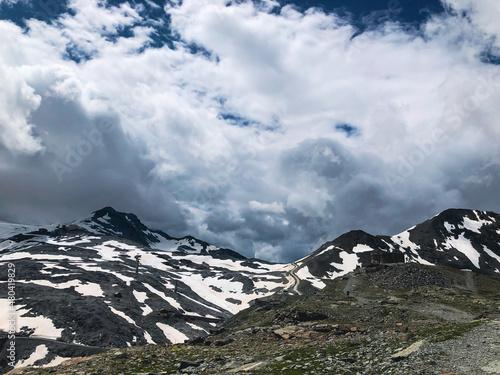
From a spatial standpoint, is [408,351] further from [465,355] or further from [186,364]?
[186,364]

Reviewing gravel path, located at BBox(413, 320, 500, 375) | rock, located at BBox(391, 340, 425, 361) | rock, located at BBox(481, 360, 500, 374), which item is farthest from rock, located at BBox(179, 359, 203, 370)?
rock, located at BBox(481, 360, 500, 374)

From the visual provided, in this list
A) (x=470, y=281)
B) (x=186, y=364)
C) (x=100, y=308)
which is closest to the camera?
(x=186, y=364)

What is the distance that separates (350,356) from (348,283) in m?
70.8

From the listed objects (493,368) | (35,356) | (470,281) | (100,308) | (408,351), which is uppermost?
(100,308)

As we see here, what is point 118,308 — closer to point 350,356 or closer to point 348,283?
point 348,283

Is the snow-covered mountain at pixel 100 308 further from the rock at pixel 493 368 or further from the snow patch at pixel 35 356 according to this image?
the rock at pixel 493 368

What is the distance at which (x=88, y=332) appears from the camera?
77500 millimetres

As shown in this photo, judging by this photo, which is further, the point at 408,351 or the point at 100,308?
the point at 100,308

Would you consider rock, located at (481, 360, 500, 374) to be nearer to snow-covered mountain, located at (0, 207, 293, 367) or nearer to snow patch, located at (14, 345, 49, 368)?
snow patch, located at (14, 345, 49, 368)

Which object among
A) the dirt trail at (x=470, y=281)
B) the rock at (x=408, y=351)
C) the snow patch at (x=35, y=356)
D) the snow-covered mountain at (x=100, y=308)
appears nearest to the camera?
the rock at (x=408, y=351)

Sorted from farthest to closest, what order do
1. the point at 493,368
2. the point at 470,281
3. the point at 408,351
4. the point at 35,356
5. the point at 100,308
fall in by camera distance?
the point at 470,281, the point at 100,308, the point at 35,356, the point at 408,351, the point at 493,368

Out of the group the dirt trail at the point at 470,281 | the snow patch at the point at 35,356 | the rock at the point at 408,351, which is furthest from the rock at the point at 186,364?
the dirt trail at the point at 470,281

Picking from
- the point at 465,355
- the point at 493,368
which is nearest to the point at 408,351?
the point at 465,355

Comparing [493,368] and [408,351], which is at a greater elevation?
[408,351]
